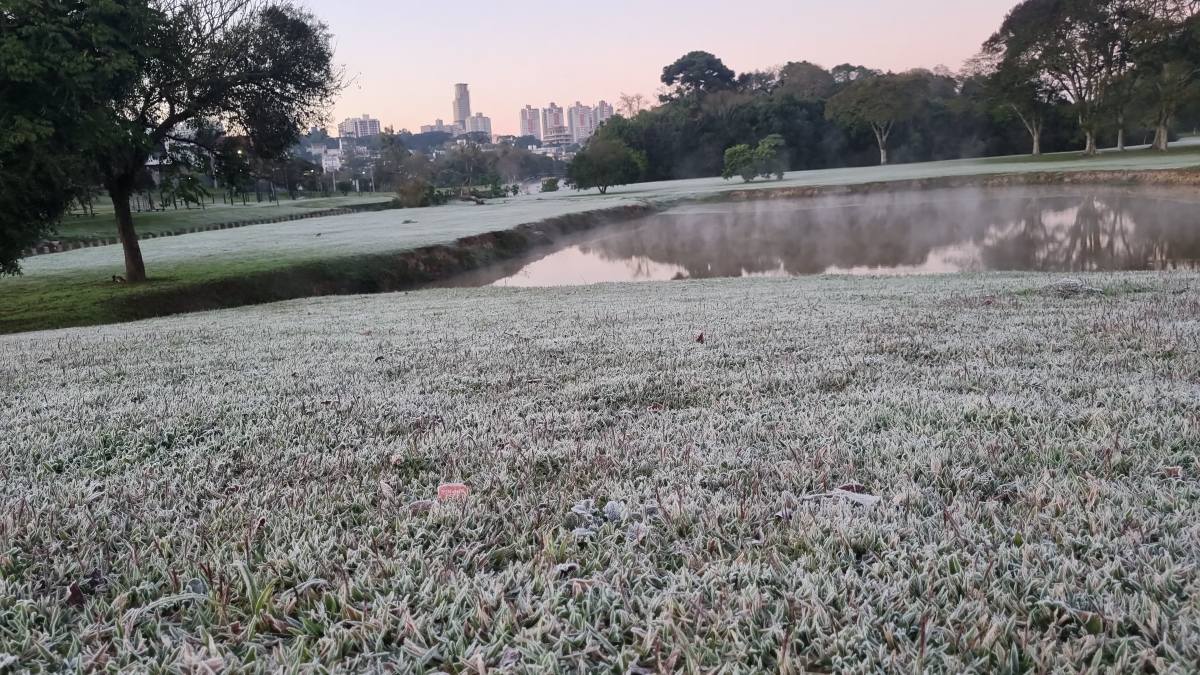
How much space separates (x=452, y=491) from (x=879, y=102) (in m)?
67.4

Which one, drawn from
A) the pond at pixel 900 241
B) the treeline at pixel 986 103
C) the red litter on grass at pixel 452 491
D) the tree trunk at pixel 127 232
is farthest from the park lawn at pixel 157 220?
the red litter on grass at pixel 452 491

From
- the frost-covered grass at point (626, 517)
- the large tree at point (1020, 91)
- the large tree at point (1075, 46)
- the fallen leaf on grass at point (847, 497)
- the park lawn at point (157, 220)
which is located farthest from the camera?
the large tree at point (1020, 91)

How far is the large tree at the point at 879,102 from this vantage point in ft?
203

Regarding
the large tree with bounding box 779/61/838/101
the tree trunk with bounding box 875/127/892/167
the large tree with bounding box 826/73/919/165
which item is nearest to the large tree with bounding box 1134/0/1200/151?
the large tree with bounding box 826/73/919/165

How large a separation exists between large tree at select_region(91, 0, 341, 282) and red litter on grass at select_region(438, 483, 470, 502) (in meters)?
15.4

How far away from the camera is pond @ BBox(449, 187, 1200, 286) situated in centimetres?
1780

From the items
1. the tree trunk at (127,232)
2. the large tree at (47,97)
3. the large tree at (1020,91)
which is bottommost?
the tree trunk at (127,232)

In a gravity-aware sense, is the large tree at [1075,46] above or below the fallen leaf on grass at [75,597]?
above

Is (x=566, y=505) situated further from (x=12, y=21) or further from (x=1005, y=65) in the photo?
(x=1005, y=65)

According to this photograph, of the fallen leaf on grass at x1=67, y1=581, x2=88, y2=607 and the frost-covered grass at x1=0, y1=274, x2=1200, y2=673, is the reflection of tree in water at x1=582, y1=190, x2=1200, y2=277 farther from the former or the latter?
the fallen leaf on grass at x1=67, y1=581, x2=88, y2=607

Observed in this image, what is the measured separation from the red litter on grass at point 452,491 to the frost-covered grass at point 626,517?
49mm

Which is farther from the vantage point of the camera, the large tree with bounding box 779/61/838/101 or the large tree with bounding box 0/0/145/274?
the large tree with bounding box 779/61/838/101

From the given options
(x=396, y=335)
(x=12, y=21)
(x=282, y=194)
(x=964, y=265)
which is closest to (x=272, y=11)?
(x=12, y=21)

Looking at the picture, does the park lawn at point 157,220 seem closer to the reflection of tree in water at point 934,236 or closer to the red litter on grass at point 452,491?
the reflection of tree in water at point 934,236
